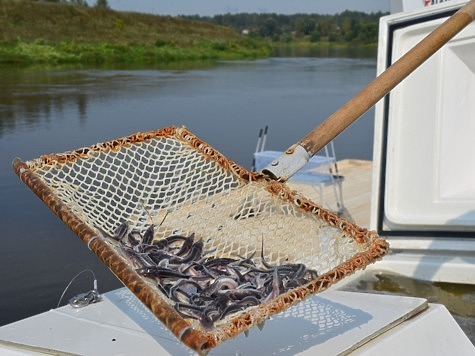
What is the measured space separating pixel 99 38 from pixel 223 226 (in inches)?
1630

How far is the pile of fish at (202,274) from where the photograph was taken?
238cm

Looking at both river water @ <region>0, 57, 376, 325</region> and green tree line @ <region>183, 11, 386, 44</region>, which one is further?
green tree line @ <region>183, 11, 386, 44</region>

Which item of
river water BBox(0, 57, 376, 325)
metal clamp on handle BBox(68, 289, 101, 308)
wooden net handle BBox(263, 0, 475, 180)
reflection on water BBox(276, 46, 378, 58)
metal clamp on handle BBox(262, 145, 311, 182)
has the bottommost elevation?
river water BBox(0, 57, 376, 325)

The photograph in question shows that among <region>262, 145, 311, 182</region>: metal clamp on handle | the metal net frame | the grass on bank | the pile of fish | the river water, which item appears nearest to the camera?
the metal net frame

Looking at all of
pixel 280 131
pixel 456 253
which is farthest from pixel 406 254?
pixel 280 131

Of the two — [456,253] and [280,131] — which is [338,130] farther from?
[280,131]

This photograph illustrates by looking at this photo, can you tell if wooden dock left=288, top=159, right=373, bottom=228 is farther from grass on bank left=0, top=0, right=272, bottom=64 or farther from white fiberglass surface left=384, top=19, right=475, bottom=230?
grass on bank left=0, top=0, right=272, bottom=64

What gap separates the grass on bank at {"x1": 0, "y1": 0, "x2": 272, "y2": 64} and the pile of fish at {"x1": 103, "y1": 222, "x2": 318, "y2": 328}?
31.0 metres

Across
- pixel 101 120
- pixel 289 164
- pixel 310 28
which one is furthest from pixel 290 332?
pixel 310 28

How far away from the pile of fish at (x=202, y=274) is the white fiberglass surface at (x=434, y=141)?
8.23ft

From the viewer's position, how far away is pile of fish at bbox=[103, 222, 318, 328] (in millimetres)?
2384

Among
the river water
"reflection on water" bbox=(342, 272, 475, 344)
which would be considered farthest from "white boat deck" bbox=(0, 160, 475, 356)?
the river water

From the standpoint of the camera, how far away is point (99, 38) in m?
42.8

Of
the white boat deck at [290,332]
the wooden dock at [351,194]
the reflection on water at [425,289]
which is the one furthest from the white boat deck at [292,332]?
the wooden dock at [351,194]
